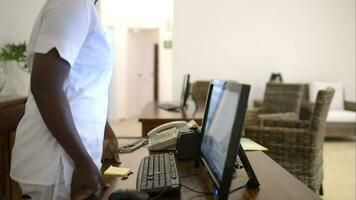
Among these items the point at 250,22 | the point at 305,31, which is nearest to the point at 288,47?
the point at 305,31

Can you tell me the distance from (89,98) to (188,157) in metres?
0.59

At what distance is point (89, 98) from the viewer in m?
1.09

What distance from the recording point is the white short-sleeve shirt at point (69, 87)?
3.19ft

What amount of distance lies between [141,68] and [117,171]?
24.4ft

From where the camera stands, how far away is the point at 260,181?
1.22 m

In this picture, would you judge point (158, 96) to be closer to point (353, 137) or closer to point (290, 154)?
point (353, 137)

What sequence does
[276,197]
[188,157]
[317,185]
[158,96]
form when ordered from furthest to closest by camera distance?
[158,96], [317,185], [188,157], [276,197]

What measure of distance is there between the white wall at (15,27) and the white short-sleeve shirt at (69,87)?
1.86 metres

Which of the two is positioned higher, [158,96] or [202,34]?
[202,34]

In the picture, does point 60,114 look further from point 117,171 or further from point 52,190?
point 117,171

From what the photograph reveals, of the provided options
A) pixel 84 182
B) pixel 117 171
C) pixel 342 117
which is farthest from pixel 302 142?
pixel 342 117

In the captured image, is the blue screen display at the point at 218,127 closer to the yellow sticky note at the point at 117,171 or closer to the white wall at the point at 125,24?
the yellow sticky note at the point at 117,171

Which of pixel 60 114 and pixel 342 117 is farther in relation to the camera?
pixel 342 117

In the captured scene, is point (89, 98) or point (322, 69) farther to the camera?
point (322, 69)
